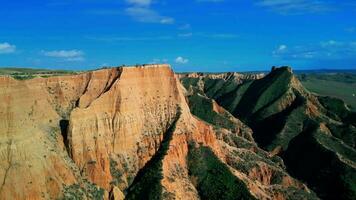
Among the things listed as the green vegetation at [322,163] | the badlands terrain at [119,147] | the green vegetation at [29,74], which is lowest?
the green vegetation at [322,163]

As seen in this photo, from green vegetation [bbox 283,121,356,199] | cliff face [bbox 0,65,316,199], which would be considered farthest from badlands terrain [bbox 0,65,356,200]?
green vegetation [bbox 283,121,356,199]

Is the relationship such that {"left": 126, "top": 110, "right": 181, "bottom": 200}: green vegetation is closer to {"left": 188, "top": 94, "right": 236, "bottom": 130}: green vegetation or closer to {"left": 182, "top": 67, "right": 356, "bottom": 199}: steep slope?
{"left": 182, "top": 67, "right": 356, "bottom": 199}: steep slope

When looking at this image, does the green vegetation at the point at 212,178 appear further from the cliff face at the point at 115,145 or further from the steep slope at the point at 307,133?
the steep slope at the point at 307,133

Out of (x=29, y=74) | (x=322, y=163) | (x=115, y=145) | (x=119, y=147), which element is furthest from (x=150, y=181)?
(x=322, y=163)

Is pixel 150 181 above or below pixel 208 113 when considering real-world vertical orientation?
below

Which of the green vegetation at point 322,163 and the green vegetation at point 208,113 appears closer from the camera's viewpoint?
the green vegetation at point 322,163

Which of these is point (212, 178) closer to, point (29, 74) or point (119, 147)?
point (119, 147)

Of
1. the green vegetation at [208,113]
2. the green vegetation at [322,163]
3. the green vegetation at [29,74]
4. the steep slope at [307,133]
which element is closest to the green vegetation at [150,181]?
the green vegetation at [29,74]
